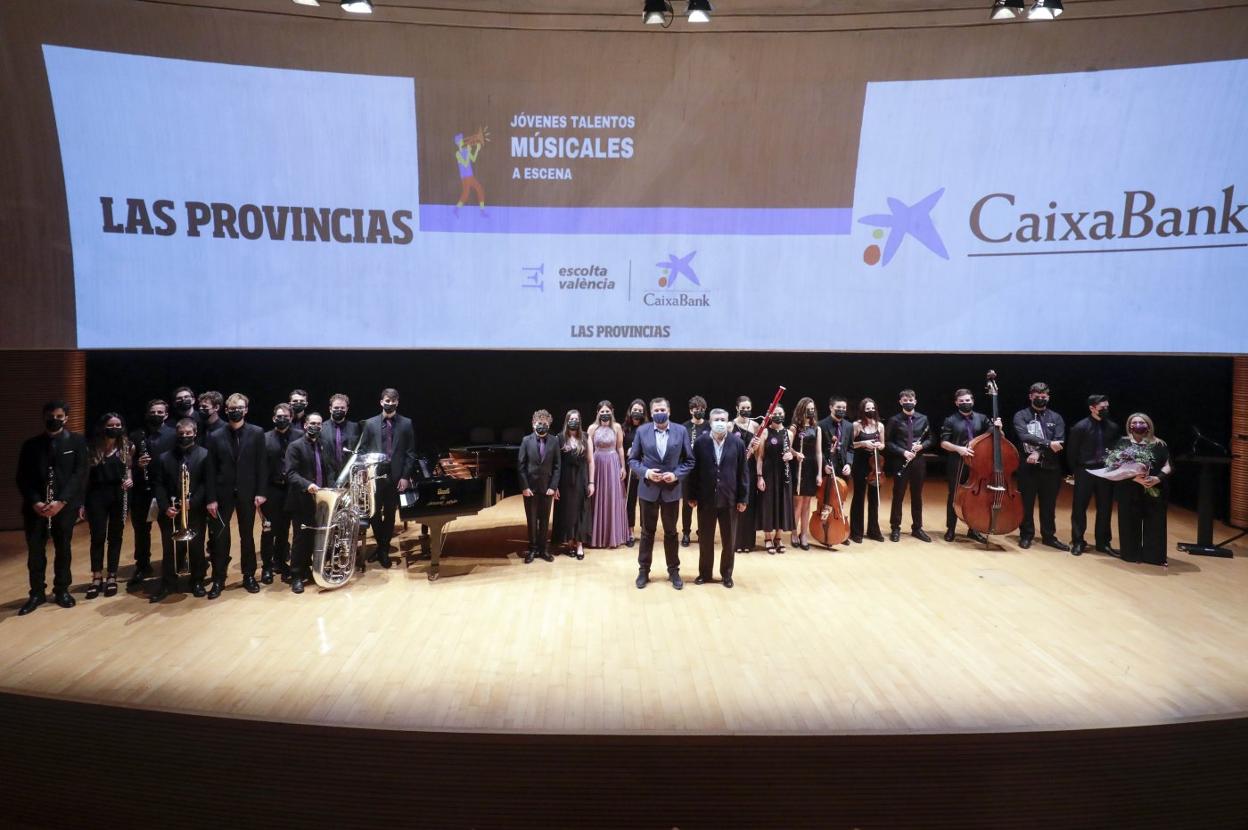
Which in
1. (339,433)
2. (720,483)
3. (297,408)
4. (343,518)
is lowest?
(343,518)

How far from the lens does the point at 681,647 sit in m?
4.92

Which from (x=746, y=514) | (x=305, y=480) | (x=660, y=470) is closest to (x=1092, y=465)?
(x=746, y=514)

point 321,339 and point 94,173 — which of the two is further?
point 321,339

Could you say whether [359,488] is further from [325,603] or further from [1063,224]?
[1063,224]

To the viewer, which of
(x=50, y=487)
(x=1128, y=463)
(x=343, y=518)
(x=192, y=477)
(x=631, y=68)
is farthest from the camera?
(x=631, y=68)

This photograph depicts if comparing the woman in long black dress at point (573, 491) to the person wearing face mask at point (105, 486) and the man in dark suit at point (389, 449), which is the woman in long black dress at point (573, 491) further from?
the person wearing face mask at point (105, 486)

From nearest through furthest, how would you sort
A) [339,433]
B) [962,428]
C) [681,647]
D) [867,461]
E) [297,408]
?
1. [681,647]
2. [339,433]
3. [297,408]
4. [962,428]
5. [867,461]

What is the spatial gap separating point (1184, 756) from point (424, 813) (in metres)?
3.55

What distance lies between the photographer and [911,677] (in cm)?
446

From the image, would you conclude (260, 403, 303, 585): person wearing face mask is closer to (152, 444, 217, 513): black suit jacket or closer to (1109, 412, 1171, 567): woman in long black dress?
(152, 444, 217, 513): black suit jacket

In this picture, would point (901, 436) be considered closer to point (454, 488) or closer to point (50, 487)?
point (454, 488)

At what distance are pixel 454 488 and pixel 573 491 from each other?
1.14 m

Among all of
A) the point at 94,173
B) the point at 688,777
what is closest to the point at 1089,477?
the point at 688,777

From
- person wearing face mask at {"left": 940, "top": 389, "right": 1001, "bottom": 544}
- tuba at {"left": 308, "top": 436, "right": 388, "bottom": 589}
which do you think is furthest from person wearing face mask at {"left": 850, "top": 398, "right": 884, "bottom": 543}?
tuba at {"left": 308, "top": 436, "right": 388, "bottom": 589}
